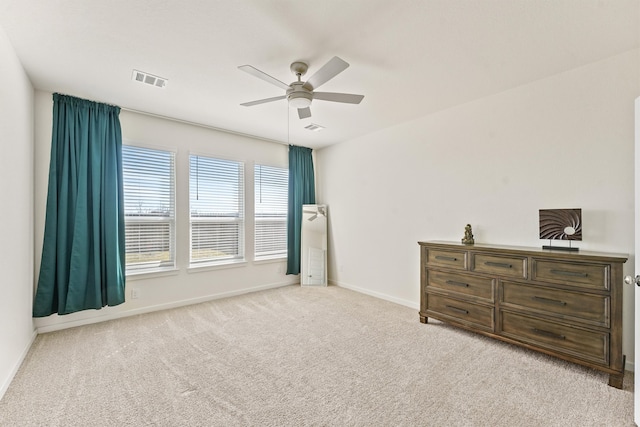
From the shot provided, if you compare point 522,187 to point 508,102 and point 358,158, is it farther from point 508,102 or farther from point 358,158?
point 358,158

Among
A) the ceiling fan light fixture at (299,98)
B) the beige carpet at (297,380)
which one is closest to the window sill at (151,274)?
the beige carpet at (297,380)

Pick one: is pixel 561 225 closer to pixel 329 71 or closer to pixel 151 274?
pixel 329 71

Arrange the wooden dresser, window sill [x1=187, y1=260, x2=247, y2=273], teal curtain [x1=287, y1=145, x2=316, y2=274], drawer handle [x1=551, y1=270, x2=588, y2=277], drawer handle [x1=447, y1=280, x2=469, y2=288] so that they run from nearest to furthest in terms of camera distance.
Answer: the wooden dresser < drawer handle [x1=551, y1=270, x2=588, y2=277] < drawer handle [x1=447, y1=280, x2=469, y2=288] < window sill [x1=187, y1=260, x2=247, y2=273] < teal curtain [x1=287, y1=145, x2=316, y2=274]

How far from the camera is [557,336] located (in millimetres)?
2412

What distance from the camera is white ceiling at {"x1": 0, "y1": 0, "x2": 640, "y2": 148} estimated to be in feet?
6.19

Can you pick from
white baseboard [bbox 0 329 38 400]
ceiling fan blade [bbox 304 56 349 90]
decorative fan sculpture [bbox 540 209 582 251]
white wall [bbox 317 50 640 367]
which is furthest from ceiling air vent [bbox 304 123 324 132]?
white baseboard [bbox 0 329 38 400]

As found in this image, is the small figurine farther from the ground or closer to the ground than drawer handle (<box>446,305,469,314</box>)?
farther from the ground

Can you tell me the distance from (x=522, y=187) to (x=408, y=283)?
6.15 ft

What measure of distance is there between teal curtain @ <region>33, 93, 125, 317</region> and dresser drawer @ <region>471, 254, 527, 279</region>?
405 cm

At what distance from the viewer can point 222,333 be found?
123 inches

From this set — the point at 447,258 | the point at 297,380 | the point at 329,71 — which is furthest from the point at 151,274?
the point at 447,258

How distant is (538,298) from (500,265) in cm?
39

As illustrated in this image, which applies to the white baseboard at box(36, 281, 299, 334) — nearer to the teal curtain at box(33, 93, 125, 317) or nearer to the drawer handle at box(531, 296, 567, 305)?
the teal curtain at box(33, 93, 125, 317)

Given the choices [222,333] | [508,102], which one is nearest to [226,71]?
[222,333]
